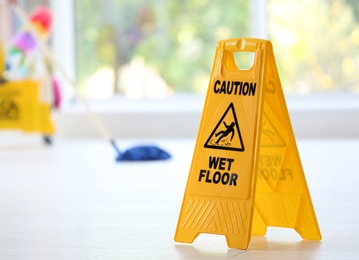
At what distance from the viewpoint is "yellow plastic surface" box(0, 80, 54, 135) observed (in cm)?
464

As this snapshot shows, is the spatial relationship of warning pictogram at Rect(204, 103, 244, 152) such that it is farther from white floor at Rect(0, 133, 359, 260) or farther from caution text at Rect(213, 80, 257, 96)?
white floor at Rect(0, 133, 359, 260)

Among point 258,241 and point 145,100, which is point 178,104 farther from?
point 258,241

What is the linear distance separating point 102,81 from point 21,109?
1.04 m

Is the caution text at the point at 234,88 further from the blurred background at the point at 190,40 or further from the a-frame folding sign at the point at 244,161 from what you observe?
the blurred background at the point at 190,40

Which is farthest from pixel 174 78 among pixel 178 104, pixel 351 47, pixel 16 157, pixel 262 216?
pixel 262 216

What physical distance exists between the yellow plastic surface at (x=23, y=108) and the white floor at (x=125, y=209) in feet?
1.43

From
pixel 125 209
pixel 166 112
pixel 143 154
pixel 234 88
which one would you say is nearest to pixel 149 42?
pixel 166 112

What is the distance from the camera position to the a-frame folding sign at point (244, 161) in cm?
174

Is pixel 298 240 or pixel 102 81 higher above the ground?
pixel 102 81

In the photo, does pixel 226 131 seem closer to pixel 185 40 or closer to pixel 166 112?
pixel 166 112

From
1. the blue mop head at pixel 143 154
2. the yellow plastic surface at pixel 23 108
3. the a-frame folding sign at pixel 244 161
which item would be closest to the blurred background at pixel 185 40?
the yellow plastic surface at pixel 23 108

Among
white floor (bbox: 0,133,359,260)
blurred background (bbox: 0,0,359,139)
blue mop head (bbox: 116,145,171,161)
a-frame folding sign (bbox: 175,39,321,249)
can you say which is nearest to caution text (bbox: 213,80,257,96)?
a-frame folding sign (bbox: 175,39,321,249)

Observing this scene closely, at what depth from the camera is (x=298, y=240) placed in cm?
184

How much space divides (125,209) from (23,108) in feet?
8.06
